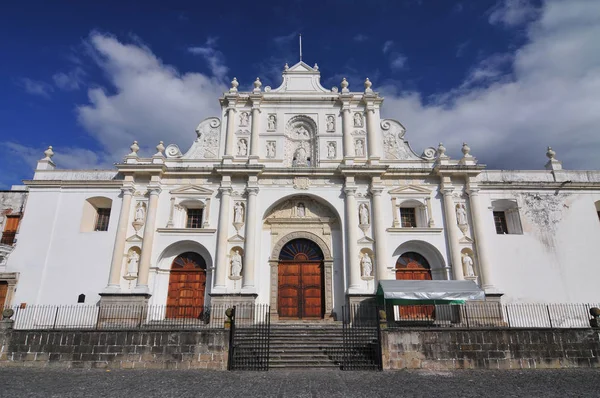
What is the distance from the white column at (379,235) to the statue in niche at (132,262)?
1145 centimetres

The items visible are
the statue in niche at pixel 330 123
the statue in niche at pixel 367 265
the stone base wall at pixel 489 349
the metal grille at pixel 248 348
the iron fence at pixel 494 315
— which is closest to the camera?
the metal grille at pixel 248 348

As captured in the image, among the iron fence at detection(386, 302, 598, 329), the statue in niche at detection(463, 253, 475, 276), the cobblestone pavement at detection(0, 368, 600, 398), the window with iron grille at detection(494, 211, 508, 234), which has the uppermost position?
the window with iron grille at detection(494, 211, 508, 234)

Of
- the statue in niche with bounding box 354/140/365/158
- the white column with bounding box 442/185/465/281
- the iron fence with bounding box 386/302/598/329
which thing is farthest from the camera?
the statue in niche with bounding box 354/140/365/158

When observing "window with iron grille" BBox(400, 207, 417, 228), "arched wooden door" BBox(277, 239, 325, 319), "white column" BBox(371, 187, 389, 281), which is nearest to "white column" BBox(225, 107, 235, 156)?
"arched wooden door" BBox(277, 239, 325, 319)

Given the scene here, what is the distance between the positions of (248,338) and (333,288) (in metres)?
5.93

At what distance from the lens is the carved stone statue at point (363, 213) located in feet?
59.2

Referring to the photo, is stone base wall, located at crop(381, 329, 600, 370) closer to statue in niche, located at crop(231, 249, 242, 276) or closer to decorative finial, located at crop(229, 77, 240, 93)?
statue in niche, located at crop(231, 249, 242, 276)

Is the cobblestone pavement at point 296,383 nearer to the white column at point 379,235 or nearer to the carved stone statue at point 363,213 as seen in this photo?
the white column at point 379,235

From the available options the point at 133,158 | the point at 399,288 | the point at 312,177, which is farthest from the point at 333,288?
the point at 133,158

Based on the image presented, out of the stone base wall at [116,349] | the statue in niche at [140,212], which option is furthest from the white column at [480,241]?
the statue in niche at [140,212]

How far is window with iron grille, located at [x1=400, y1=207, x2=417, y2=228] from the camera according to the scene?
19156mm

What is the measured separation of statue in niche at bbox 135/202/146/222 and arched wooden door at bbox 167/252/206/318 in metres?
2.67

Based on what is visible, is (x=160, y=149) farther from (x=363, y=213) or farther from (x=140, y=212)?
(x=363, y=213)

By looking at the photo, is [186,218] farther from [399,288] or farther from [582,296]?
[582,296]
